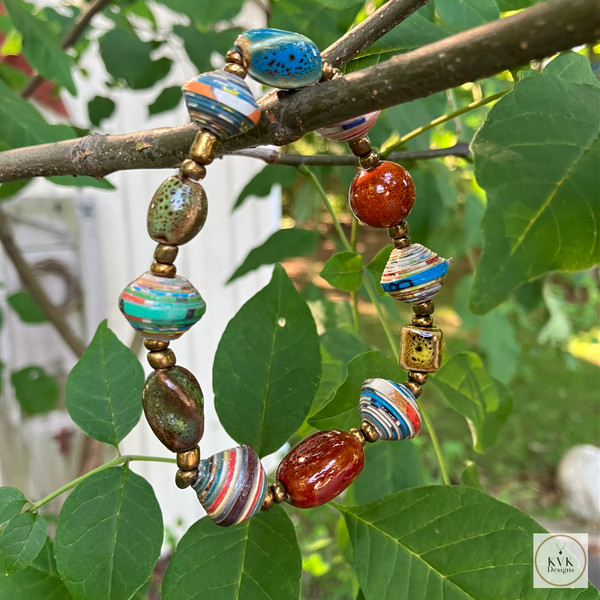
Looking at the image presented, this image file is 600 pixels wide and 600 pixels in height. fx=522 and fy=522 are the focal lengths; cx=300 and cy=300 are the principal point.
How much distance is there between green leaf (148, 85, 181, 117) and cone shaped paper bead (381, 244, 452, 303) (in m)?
0.56

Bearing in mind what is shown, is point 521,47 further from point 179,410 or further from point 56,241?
point 56,241

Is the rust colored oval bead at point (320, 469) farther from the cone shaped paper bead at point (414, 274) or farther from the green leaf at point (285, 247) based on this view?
the green leaf at point (285, 247)

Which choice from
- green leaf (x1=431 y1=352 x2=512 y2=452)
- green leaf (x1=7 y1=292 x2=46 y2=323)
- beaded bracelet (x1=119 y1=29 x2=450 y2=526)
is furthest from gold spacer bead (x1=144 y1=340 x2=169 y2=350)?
green leaf (x1=7 y1=292 x2=46 y2=323)

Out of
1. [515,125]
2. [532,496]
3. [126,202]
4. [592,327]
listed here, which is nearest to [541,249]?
[515,125]

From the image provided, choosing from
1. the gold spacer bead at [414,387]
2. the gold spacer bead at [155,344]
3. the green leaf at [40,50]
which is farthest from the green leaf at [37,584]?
the green leaf at [40,50]

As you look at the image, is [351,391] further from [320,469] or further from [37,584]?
[37,584]

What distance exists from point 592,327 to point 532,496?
3.72 feet

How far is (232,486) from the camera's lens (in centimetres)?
32

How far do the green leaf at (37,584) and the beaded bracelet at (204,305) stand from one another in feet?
0.43

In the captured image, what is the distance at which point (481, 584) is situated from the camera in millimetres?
301

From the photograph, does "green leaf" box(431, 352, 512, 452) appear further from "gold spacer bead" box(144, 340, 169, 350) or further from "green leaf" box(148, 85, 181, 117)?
"green leaf" box(148, 85, 181, 117)

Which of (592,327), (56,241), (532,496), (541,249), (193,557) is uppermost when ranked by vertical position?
(56,241)

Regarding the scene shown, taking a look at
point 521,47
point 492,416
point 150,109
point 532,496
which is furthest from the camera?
point 532,496

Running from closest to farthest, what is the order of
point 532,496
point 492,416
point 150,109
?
point 492,416
point 150,109
point 532,496
